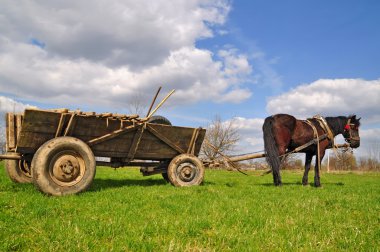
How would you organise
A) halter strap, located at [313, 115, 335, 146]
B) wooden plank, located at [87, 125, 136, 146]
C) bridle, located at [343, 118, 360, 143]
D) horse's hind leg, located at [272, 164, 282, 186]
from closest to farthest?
wooden plank, located at [87, 125, 136, 146] < horse's hind leg, located at [272, 164, 282, 186] < halter strap, located at [313, 115, 335, 146] < bridle, located at [343, 118, 360, 143]

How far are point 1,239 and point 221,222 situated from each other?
8.92ft

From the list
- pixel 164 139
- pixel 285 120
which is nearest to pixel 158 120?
pixel 164 139

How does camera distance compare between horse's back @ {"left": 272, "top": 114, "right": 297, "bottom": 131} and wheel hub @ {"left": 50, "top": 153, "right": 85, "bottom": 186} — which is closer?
wheel hub @ {"left": 50, "top": 153, "right": 85, "bottom": 186}

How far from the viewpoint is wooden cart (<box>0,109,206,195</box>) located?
641cm

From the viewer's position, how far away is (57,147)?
6.45 m

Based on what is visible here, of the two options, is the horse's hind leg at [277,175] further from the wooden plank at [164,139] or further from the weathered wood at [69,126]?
the weathered wood at [69,126]

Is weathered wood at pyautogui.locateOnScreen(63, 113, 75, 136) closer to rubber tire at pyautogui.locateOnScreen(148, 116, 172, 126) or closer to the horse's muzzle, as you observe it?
rubber tire at pyautogui.locateOnScreen(148, 116, 172, 126)

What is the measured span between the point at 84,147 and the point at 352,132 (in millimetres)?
9881

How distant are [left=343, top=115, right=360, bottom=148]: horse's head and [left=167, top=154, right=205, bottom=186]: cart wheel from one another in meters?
6.32

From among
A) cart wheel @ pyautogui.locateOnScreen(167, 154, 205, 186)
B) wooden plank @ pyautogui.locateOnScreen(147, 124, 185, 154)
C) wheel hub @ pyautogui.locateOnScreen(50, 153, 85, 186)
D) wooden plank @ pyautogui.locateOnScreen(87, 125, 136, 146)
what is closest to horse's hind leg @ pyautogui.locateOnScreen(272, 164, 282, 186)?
cart wheel @ pyautogui.locateOnScreen(167, 154, 205, 186)

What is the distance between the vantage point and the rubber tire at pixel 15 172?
8.04m

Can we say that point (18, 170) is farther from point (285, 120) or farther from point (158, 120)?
point (285, 120)

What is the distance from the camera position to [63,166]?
6.55 metres

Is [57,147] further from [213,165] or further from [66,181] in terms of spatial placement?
[213,165]
